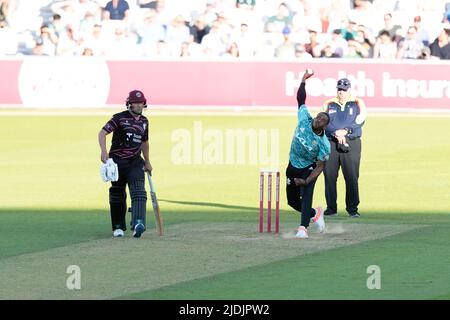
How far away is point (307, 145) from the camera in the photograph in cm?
1723

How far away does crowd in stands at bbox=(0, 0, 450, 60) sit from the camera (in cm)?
3816

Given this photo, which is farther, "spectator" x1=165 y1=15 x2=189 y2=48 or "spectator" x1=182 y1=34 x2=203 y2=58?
"spectator" x1=165 y1=15 x2=189 y2=48

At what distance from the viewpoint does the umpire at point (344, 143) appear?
65.4ft

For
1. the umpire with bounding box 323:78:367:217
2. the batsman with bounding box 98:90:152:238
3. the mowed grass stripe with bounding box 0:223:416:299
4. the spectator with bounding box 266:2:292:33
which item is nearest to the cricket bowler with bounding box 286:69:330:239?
the mowed grass stripe with bounding box 0:223:416:299

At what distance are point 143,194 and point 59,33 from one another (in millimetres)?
23233

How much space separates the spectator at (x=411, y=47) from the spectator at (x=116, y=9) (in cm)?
860

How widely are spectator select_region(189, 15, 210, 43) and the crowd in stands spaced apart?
0.10 ft

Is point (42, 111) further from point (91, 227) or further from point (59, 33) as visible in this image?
point (91, 227)

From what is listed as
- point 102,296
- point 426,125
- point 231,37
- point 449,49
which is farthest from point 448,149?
point 102,296

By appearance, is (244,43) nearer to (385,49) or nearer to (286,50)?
(286,50)

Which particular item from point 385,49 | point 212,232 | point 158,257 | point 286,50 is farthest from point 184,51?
point 158,257
